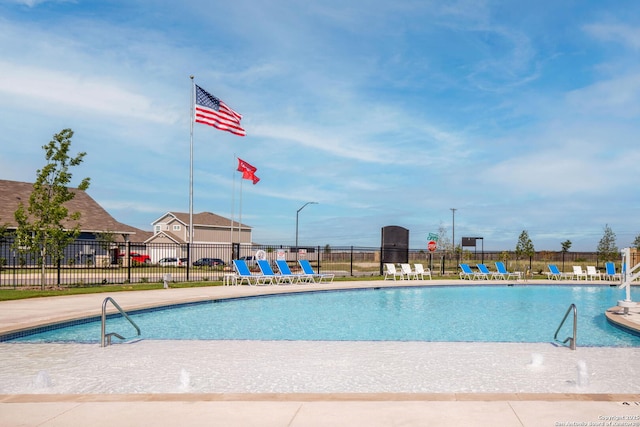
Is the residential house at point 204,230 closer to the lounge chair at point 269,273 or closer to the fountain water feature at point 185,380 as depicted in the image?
the lounge chair at point 269,273

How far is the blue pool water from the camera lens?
10.9m

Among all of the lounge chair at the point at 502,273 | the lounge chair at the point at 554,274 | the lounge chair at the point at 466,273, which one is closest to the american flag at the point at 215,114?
the lounge chair at the point at 466,273

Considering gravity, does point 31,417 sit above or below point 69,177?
below

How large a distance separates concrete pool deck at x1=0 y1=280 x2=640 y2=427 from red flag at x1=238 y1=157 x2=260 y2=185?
29.7 m

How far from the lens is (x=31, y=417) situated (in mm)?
4727

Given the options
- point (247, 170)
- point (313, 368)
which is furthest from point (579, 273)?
point (313, 368)

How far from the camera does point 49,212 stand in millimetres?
19172

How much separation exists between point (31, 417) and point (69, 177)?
16.7 meters

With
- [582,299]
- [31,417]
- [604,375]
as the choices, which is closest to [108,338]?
[31,417]

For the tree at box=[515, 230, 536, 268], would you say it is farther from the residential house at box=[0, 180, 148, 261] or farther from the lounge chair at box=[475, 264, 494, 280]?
the residential house at box=[0, 180, 148, 261]

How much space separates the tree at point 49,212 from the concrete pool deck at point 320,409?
49.7 feet

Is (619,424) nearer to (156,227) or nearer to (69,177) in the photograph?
(69,177)

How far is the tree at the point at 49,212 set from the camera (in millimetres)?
19062

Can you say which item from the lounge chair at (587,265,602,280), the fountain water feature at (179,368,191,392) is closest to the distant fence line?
the lounge chair at (587,265,602,280)
